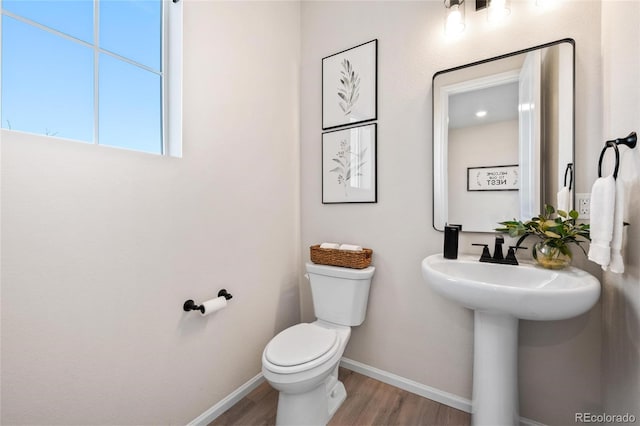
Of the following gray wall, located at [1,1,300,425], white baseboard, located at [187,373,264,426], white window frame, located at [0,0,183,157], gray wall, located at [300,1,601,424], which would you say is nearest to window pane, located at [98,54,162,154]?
white window frame, located at [0,0,183,157]

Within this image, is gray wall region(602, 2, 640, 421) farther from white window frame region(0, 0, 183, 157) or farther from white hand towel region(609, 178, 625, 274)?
white window frame region(0, 0, 183, 157)

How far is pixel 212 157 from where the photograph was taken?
1433 mm

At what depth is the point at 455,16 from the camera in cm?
138

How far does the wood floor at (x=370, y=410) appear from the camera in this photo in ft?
4.59

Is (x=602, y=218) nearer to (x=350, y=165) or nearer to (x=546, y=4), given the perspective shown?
(x=546, y=4)

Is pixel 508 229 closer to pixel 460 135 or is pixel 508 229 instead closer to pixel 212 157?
pixel 460 135

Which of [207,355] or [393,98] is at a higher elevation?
[393,98]

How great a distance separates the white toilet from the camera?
1.21 m

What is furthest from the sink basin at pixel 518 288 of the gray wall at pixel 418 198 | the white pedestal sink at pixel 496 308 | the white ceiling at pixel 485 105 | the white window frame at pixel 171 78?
the white window frame at pixel 171 78

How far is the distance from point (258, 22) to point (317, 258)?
155cm

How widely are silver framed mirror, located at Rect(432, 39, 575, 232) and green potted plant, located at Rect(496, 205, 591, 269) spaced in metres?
0.08

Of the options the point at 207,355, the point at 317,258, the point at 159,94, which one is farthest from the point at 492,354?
the point at 159,94

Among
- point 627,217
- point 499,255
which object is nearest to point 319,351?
point 499,255

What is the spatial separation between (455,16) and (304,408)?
2101 mm
